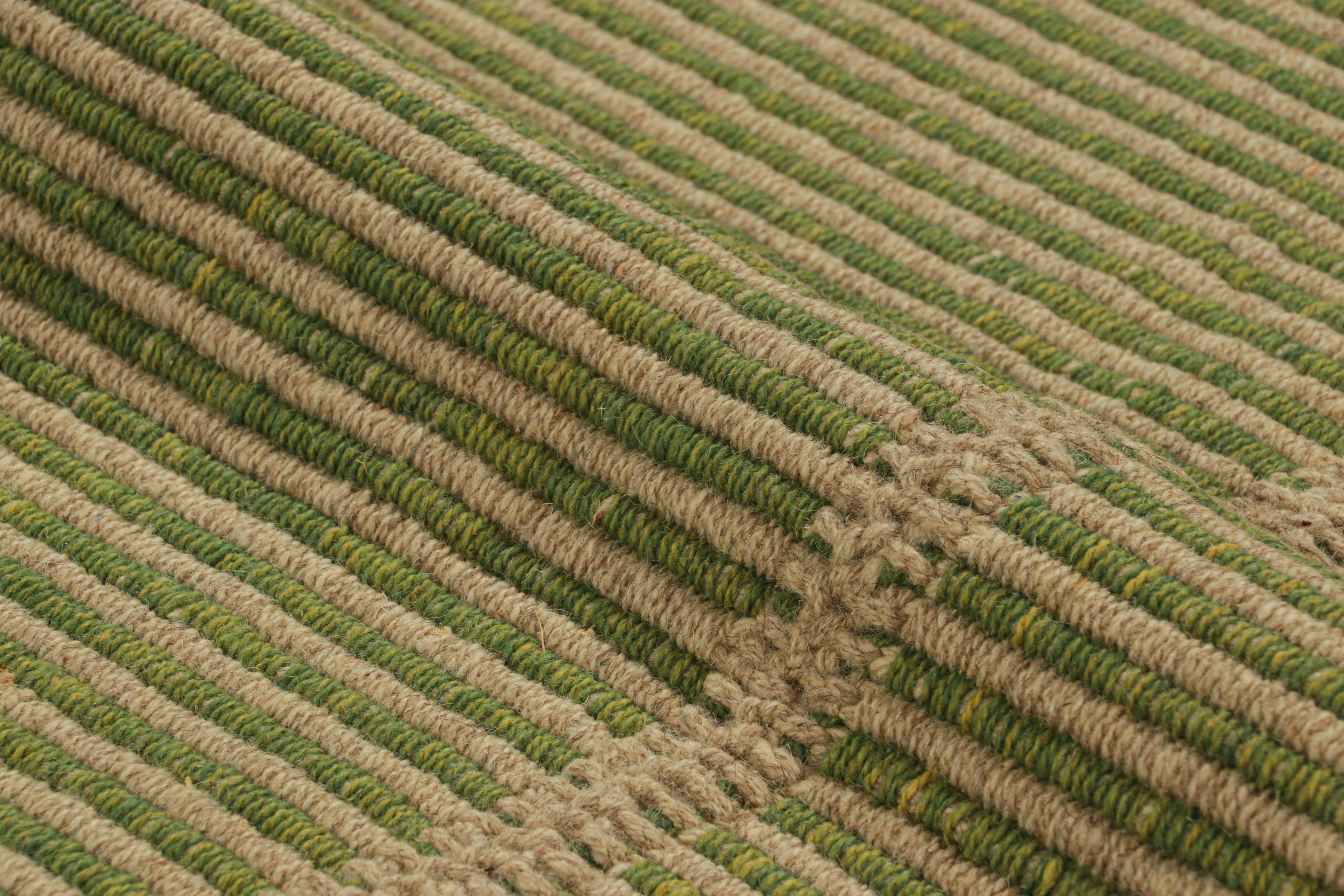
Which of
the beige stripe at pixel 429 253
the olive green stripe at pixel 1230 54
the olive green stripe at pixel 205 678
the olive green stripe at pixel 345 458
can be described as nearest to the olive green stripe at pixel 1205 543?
the beige stripe at pixel 429 253

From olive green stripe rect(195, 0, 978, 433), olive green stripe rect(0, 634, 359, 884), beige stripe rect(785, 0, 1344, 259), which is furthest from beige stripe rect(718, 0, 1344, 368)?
olive green stripe rect(0, 634, 359, 884)

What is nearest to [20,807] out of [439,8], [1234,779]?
[1234,779]

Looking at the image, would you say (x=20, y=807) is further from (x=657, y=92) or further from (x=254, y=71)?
(x=657, y=92)

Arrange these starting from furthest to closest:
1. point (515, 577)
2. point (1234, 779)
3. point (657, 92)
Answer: point (657, 92)
point (515, 577)
point (1234, 779)

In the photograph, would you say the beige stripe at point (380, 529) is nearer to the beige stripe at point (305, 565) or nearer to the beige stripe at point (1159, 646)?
the beige stripe at point (305, 565)

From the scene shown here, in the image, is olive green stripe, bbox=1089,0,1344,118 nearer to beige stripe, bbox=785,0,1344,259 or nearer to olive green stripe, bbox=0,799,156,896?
beige stripe, bbox=785,0,1344,259
